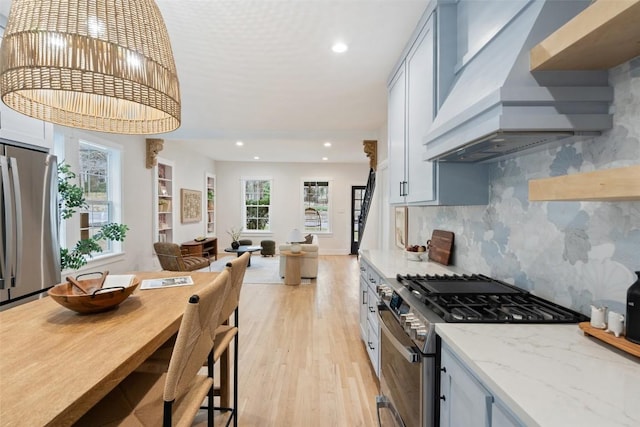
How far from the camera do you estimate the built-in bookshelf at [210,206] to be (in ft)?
28.0

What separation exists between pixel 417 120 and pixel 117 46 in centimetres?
179

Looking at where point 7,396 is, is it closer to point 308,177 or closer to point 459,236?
point 459,236

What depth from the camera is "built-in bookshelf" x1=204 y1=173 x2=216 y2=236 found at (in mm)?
8538

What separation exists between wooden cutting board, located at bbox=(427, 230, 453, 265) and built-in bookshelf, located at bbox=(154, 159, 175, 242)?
5105mm

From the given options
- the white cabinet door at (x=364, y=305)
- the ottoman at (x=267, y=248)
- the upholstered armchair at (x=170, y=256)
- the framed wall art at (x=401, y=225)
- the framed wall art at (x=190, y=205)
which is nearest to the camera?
the white cabinet door at (x=364, y=305)

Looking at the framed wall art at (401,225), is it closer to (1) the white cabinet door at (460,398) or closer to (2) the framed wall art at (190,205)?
(1) the white cabinet door at (460,398)

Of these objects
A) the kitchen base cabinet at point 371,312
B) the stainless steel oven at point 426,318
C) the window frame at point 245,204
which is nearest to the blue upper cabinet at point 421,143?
the stainless steel oven at point 426,318

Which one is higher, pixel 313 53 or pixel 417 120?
pixel 313 53

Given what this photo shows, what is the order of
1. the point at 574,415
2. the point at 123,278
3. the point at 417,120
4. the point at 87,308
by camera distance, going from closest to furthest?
the point at 574,415 → the point at 87,308 → the point at 123,278 → the point at 417,120

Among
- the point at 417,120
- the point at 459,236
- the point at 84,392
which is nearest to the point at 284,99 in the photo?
the point at 417,120

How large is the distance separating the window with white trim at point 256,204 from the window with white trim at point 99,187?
15.5 ft

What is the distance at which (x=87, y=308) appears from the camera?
1.35 meters

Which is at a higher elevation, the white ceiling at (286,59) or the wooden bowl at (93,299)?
the white ceiling at (286,59)

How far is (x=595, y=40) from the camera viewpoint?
0.91 metres
